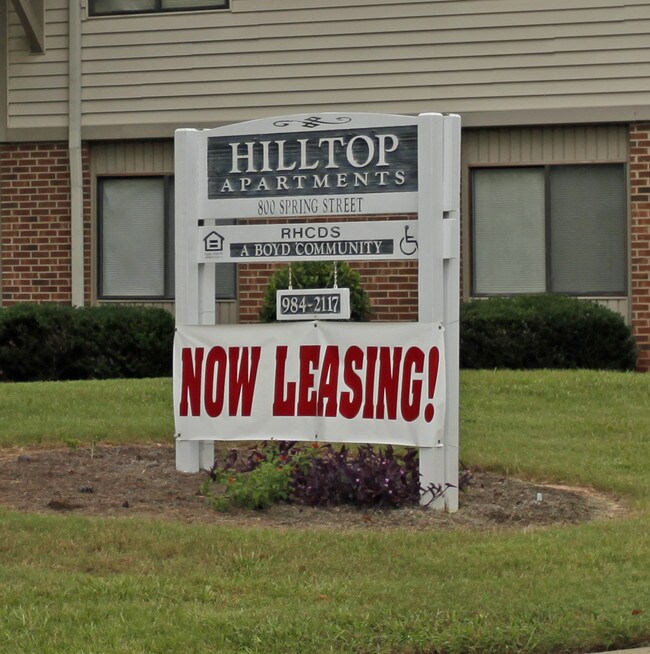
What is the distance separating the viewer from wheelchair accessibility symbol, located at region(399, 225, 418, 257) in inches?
324

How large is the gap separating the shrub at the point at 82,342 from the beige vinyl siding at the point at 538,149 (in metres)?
3.73

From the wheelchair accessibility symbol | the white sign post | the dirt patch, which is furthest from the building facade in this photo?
the wheelchair accessibility symbol

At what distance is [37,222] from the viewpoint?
17062mm

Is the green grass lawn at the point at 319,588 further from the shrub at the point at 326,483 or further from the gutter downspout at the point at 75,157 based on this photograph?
the gutter downspout at the point at 75,157

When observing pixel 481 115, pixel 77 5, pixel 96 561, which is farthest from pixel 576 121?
pixel 96 561

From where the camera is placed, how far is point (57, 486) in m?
8.59

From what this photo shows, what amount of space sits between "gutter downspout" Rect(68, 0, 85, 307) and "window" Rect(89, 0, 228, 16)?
0.89 feet

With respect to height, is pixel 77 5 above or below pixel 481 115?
above

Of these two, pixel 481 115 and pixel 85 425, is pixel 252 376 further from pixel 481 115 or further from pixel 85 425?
pixel 481 115

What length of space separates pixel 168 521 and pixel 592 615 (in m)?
2.70

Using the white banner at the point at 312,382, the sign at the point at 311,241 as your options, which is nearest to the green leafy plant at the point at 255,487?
the white banner at the point at 312,382

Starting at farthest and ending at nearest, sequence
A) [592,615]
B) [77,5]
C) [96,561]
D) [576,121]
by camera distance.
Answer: [77,5] → [576,121] → [96,561] → [592,615]

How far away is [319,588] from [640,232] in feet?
34.0

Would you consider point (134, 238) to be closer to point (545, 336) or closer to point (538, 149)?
point (538, 149)
